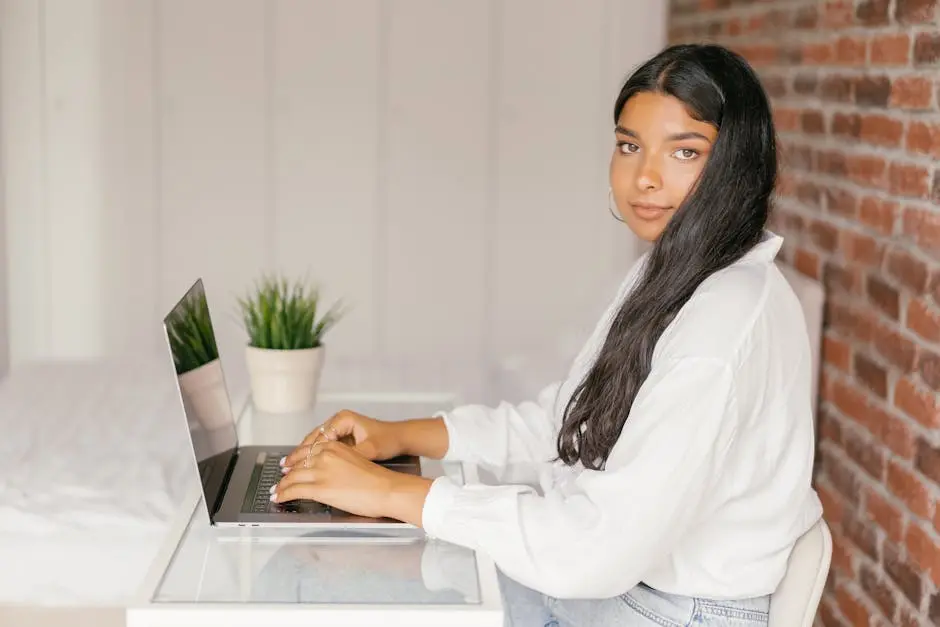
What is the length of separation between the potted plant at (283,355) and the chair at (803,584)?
3.54 ft

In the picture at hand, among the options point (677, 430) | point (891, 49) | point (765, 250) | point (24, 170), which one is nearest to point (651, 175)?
point (765, 250)

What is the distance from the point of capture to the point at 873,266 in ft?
7.91

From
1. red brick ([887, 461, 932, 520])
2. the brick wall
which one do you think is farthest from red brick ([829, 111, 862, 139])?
red brick ([887, 461, 932, 520])

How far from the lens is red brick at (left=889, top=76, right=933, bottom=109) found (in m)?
2.15

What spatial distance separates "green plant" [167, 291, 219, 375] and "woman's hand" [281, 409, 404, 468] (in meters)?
0.21

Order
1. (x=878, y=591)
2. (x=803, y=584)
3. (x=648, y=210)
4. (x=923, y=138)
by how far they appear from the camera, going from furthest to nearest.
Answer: (x=878, y=591), (x=923, y=138), (x=648, y=210), (x=803, y=584)

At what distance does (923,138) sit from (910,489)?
24.7 inches

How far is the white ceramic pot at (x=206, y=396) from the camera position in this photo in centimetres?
174

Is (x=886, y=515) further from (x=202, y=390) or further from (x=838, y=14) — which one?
(x=202, y=390)

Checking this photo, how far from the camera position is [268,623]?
135cm

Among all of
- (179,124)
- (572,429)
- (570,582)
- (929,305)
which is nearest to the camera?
(570,582)

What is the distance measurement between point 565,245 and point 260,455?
180cm

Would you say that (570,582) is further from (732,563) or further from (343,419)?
(343,419)

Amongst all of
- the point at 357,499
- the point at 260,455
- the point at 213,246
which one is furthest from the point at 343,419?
the point at 213,246
